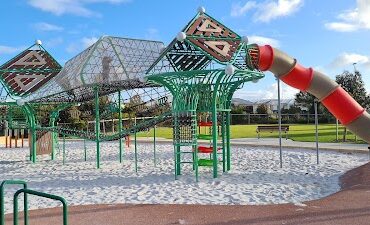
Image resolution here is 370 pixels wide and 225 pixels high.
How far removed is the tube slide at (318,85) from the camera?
862cm

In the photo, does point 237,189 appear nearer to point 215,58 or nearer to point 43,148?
point 215,58

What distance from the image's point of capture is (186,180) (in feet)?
39.7

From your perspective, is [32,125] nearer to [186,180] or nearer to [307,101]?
[186,180]

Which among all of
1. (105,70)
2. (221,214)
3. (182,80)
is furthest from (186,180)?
(105,70)

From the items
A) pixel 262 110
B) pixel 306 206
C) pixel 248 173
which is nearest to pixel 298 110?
pixel 262 110

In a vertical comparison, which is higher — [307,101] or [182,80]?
[307,101]

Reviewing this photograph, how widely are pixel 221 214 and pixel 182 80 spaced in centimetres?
568

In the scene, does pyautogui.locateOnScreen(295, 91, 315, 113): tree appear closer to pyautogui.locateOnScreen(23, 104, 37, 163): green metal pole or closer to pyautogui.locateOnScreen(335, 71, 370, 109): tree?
pyautogui.locateOnScreen(335, 71, 370, 109): tree

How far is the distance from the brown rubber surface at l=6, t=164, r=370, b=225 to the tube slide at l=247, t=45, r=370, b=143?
1.59m

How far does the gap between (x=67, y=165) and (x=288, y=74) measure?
10.9 meters

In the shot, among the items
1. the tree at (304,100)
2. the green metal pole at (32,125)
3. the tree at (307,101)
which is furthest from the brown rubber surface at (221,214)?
the tree at (304,100)

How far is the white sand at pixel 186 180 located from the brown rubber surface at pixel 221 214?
0.61 metres

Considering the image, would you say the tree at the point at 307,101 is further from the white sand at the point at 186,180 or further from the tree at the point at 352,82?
the white sand at the point at 186,180

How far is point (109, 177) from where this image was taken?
13.3m
